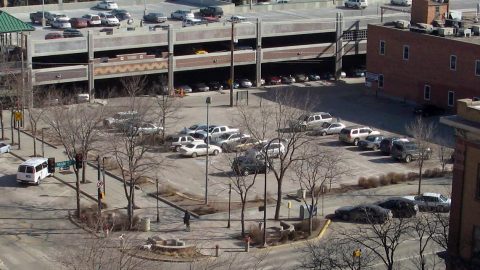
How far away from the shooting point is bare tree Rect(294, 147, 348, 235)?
51859 millimetres

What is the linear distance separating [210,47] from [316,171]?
3877 cm

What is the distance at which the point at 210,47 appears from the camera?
88.6 m

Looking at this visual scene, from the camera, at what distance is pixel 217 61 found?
83.4m

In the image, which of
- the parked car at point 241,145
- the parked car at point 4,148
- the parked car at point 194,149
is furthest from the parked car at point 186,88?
the parked car at point 4,148

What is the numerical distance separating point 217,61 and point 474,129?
4971cm

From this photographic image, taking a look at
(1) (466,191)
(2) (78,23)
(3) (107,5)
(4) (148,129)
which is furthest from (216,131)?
(3) (107,5)

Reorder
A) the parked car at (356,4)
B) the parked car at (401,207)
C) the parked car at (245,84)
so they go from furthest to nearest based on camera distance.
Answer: the parked car at (356,4), the parked car at (245,84), the parked car at (401,207)

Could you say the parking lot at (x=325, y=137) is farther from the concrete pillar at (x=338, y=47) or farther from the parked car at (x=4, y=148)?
the parked car at (x=4, y=148)

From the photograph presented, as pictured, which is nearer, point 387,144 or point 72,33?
point 387,144

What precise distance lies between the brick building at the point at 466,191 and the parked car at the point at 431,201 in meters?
14.8

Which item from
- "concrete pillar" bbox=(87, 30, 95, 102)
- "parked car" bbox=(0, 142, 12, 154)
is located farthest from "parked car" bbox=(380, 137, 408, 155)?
"concrete pillar" bbox=(87, 30, 95, 102)

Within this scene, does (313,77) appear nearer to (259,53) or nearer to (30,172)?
(259,53)

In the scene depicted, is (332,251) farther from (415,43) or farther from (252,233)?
(415,43)

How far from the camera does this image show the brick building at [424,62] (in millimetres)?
73812
